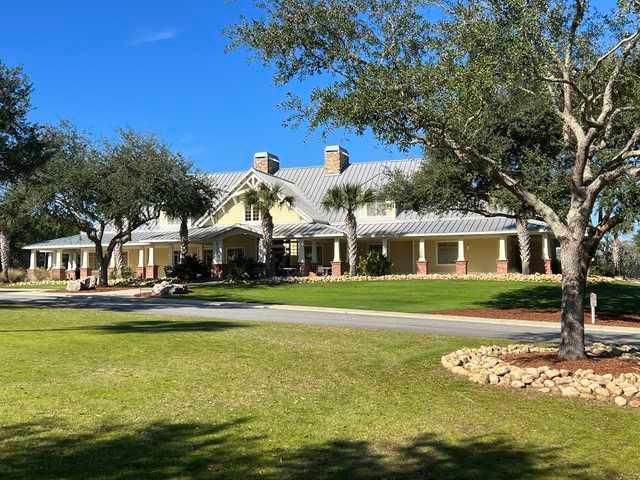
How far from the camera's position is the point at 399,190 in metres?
25.9

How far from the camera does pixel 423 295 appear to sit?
27328 mm

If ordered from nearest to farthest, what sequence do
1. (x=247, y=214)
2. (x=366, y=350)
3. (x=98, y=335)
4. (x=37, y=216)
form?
(x=366, y=350) → (x=98, y=335) → (x=37, y=216) → (x=247, y=214)

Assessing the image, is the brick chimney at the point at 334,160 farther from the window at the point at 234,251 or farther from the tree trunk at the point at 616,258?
the tree trunk at the point at 616,258

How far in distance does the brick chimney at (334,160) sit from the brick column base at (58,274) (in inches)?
853

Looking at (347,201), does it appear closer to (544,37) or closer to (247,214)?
(247,214)

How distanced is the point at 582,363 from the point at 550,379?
128cm

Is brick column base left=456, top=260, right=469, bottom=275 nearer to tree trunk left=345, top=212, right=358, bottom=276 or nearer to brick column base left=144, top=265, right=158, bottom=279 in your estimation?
tree trunk left=345, top=212, right=358, bottom=276

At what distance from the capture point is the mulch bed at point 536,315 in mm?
18969

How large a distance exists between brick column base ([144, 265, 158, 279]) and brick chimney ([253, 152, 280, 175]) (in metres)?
10.9

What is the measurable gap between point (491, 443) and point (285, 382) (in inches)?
129

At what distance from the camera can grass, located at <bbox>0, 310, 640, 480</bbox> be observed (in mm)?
5176

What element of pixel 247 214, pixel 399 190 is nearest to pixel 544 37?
pixel 399 190

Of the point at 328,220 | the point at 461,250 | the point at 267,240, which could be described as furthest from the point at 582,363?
the point at 328,220

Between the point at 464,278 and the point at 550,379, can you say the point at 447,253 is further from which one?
the point at 550,379
